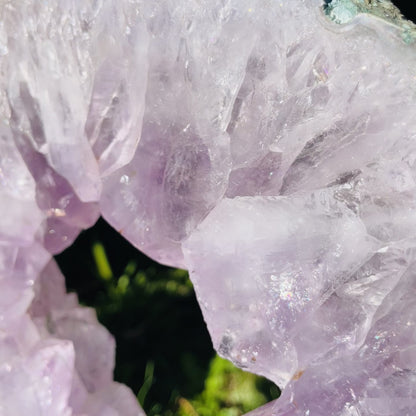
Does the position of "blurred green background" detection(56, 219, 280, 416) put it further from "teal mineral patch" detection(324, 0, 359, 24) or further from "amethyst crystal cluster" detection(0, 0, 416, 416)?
"teal mineral patch" detection(324, 0, 359, 24)

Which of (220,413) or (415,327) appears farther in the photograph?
(220,413)

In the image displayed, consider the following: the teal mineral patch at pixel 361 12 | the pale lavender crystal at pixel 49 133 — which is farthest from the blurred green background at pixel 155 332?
the teal mineral patch at pixel 361 12

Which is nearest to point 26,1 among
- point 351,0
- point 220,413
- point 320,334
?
point 351,0

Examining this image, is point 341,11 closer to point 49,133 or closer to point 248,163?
point 248,163

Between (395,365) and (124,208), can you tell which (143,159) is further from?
(395,365)

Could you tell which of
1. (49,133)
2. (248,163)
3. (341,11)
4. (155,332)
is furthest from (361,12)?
(155,332)

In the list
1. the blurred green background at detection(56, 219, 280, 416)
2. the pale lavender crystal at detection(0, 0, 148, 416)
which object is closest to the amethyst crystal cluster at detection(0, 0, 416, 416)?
the pale lavender crystal at detection(0, 0, 148, 416)

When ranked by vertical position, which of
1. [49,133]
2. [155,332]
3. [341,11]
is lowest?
[155,332]
